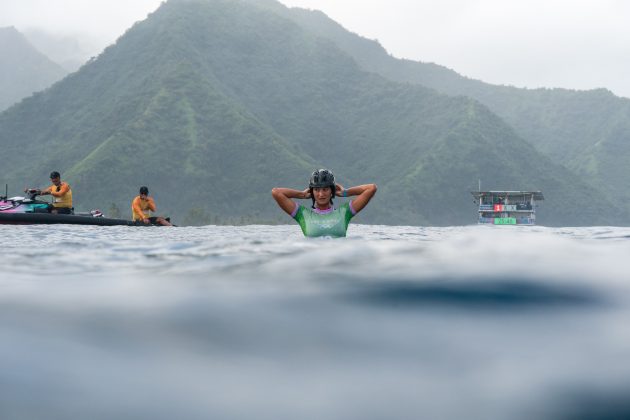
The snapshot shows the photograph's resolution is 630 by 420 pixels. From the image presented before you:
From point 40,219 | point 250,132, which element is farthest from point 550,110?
point 40,219

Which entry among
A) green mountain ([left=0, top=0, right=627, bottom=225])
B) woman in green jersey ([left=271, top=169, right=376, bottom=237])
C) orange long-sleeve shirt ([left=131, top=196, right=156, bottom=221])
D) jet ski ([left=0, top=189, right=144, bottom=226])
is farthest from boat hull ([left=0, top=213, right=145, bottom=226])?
green mountain ([left=0, top=0, right=627, bottom=225])

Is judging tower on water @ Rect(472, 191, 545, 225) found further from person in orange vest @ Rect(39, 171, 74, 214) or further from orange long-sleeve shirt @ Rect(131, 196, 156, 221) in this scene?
person in orange vest @ Rect(39, 171, 74, 214)

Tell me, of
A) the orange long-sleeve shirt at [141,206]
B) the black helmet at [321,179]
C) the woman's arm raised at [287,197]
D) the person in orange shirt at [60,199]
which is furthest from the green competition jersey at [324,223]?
the person in orange shirt at [60,199]

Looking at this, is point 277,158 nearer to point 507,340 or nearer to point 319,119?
point 319,119

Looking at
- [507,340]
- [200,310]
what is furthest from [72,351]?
[507,340]

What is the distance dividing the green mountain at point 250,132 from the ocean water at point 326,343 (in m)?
90.9

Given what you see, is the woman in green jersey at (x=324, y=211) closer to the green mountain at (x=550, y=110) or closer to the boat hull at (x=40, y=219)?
the boat hull at (x=40, y=219)

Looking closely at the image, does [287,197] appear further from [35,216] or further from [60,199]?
[60,199]

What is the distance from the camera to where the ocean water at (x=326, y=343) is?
7.88 feet

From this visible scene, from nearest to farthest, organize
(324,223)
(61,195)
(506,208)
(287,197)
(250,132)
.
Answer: (324,223), (287,197), (61,195), (506,208), (250,132)

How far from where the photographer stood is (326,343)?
9.76ft

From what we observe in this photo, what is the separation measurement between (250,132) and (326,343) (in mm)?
107835

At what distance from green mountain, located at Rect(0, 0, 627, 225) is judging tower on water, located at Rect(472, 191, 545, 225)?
22369mm

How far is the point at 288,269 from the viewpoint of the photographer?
4934mm
